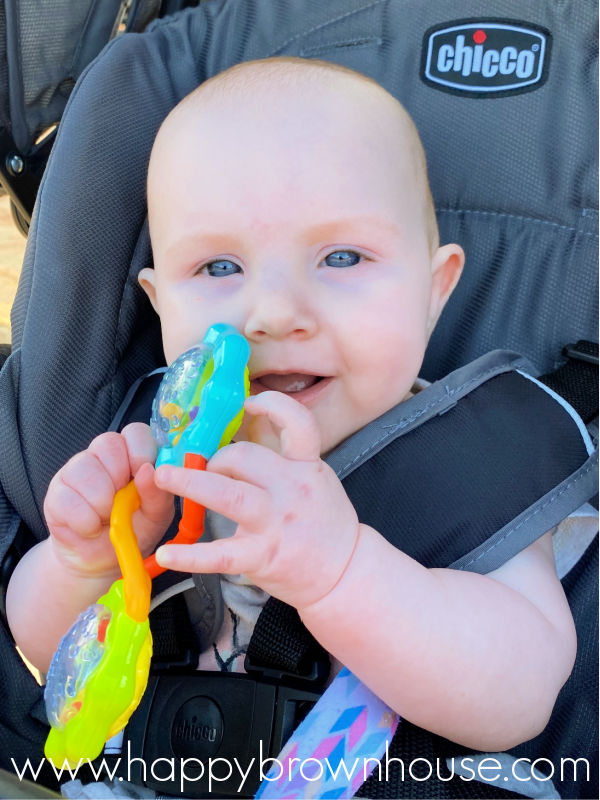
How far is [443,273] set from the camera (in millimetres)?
1120

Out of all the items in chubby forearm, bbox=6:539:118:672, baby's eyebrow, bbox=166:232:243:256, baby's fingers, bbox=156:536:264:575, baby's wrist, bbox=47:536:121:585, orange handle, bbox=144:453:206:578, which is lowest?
chubby forearm, bbox=6:539:118:672

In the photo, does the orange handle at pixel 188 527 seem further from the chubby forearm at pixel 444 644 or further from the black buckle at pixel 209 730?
the black buckle at pixel 209 730

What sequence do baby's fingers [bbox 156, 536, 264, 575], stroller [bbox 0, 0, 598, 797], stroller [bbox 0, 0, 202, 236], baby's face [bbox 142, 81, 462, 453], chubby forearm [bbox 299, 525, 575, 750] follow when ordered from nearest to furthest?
1. baby's fingers [bbox 156, 536, 264, 575]
2. chubby forearm [bbox 299, 525, 575, 750]
3. baby's face [bbox 142, 81, 462, 453]
4. stroller [bbox 0, 0, 598, 797]
5. stroller [bbox 0, 0, 202, 236]

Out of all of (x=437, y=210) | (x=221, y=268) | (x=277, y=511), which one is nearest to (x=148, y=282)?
(x=221, y=268)

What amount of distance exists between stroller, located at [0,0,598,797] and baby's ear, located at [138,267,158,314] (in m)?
0.04

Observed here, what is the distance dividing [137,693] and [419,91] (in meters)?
0.85

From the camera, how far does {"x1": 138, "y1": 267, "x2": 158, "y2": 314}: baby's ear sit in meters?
1.13

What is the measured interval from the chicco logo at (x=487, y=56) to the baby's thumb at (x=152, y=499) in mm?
668

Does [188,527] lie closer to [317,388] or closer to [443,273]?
[317,388]

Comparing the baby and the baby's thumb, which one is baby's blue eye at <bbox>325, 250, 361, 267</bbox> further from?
the baby's thumb

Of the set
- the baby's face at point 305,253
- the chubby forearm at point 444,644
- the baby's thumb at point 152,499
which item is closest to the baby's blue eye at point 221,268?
the baby's face at point 305,253

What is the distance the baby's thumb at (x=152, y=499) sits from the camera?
2.83 ft

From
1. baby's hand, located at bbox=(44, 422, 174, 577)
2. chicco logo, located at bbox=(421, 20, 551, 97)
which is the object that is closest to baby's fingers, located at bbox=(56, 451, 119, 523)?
baby's hand, located at bbox=(44, 422, 174, 577)

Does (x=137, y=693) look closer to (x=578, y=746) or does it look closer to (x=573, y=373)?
(x=578, y=746)
